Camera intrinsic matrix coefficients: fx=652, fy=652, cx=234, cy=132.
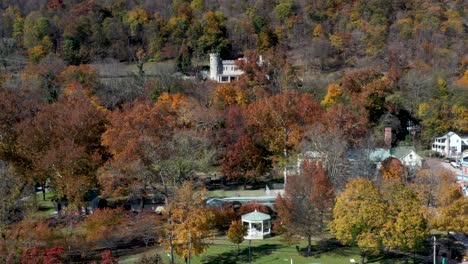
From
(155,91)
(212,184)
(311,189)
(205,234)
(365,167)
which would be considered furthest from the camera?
(155,91)

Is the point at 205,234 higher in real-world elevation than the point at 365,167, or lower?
lower

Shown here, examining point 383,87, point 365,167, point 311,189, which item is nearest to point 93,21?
point 383,87

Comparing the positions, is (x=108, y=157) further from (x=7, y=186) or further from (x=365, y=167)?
(x=365, y=167)

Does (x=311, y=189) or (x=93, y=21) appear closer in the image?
(x=311, y=189)

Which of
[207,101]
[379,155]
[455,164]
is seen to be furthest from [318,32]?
[379,155]

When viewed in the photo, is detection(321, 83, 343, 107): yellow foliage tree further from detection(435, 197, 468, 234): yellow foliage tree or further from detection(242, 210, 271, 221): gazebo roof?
detection(435, 197, 468, 234): yellow foliage tree

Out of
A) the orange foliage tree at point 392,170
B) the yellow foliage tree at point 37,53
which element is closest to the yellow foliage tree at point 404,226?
the orange foliage tree at point 392,170

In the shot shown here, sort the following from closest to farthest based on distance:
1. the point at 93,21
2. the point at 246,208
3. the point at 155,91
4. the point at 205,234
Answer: the point at 205,234 → the point at 246,208 → the point at 155,91 → the point at 93,21
